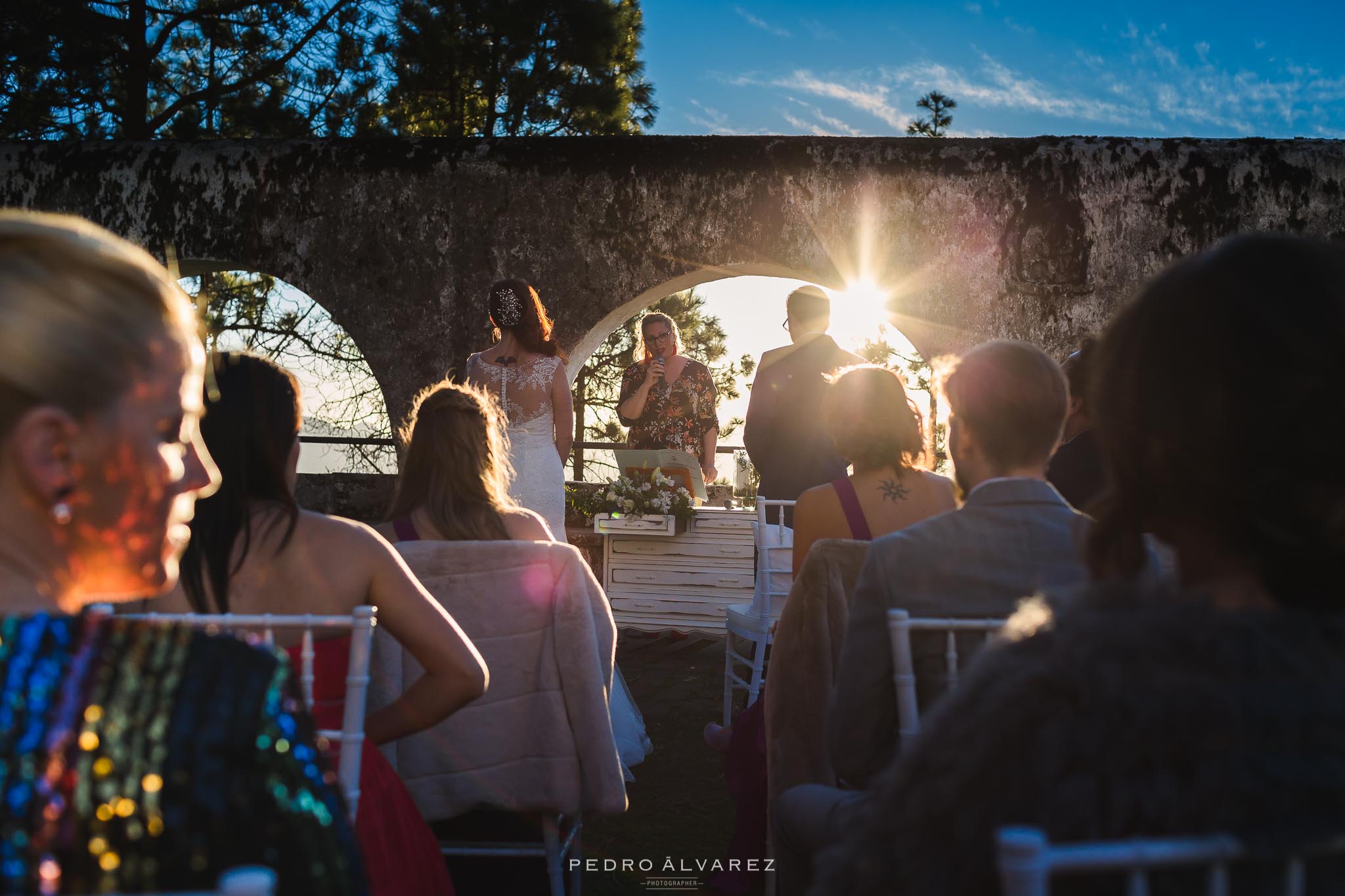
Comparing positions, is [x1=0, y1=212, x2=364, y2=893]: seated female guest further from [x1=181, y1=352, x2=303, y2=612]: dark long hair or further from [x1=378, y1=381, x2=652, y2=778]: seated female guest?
[x1=378, y1=381, x2=652, y2=778]: seated female guest

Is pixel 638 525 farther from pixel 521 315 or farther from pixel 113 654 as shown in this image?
pixel 113 654

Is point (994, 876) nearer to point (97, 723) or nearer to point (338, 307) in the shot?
point (97, 723)

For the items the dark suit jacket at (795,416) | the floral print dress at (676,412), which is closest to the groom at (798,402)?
the dark suit jacket at (795,416)

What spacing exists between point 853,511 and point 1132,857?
211cm

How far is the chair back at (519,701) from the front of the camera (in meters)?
2.23

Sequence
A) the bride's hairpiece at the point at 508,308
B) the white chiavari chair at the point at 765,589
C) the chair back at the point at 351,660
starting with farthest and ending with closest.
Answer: the bride's hairpiece at the point at 508,308, the white chiavari chair at the point at 765,589, the chair back at the point at 351,660

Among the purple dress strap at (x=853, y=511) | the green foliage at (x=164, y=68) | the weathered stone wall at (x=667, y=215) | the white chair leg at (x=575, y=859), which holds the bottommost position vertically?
the white chair leg at (x=575, y=859)

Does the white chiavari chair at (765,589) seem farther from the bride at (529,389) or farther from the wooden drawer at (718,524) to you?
the wooden drawer at (718,524)

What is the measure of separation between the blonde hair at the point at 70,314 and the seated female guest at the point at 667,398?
4.51 meters

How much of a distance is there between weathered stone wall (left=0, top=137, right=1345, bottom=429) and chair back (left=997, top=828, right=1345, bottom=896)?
201 inches

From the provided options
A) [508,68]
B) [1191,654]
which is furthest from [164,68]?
[1191,654]

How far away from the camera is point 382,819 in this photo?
5.31 feet

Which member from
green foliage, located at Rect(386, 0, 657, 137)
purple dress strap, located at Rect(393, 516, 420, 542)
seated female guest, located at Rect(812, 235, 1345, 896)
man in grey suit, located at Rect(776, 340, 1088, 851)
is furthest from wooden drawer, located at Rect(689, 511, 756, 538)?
green foliage, located at Rect(386, 0, 657, 137)

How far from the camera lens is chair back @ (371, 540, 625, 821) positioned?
223 centimetres
